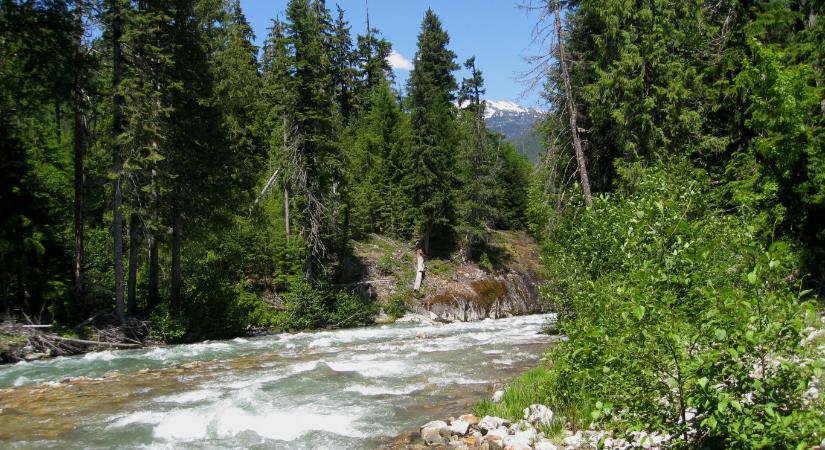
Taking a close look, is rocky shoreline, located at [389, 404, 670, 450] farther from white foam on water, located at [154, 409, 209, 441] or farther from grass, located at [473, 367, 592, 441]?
white foam on water, located at [154, 409, 209, 441]

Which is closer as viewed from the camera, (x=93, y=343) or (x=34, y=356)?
(x=34, y=356)

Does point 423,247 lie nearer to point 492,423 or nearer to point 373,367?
point 373,367

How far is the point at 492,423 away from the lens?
26.0ft

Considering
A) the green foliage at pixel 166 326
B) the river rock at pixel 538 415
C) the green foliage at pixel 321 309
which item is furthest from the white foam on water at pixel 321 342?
the river rock at pixel 538 415

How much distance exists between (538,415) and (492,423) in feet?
2.27

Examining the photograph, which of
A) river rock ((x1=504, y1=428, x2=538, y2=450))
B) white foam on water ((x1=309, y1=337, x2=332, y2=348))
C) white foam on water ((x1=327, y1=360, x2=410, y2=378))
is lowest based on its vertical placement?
white foam on water ((x1=309, y1=337, x2=332, y2=348))

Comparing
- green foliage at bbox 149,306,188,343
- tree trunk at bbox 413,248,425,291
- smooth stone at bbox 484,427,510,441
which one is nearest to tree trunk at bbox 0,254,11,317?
green foliage at bbox 149,306,188,343

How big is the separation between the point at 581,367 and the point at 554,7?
44.2ft

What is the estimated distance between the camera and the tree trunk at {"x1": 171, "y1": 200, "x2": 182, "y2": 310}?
20.2 m

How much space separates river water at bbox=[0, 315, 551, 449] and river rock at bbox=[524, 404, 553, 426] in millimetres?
1836

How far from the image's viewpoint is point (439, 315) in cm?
2908

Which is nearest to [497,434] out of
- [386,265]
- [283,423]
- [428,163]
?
[283,423]

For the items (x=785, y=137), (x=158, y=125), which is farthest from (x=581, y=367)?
(x=158, y=125)

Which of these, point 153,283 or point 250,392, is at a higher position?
point 153,283
